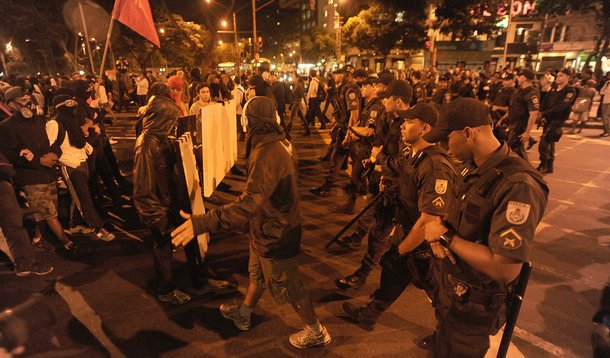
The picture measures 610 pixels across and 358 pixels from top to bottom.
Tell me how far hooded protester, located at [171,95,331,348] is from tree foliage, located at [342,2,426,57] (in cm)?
2953

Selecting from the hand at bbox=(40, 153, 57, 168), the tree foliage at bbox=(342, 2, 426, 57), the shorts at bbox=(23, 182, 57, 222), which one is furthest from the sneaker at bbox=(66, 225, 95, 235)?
the tree foliage at bbox=(342, 2, 426, 57)

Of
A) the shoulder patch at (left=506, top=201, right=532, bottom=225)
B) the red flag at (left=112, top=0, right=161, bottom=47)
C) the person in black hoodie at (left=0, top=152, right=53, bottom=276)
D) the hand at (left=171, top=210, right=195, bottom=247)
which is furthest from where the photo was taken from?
the red flag at (left=112, top=0, right=161, bottom=47)

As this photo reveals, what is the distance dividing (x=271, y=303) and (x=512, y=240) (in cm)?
261

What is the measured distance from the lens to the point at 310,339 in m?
3.05

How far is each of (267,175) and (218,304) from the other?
184 cm

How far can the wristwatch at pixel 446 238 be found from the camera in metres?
1.94

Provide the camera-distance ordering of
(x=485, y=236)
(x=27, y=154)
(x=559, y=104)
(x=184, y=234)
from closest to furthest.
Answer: (x=485, y=236) → (x=184, y=234) → (x=27, y=154) → (x=559, y=104)

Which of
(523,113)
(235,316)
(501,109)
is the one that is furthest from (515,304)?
(501,109)

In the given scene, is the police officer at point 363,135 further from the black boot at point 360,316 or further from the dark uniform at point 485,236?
the dark uniform at point 485,236

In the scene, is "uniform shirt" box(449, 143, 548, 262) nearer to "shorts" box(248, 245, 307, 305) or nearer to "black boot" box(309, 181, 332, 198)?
"shorts" box(248, 245, 307, 305)

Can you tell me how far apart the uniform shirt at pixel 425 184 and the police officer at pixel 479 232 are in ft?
1.42

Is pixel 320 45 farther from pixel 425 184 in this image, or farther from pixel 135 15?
pixel 425 184

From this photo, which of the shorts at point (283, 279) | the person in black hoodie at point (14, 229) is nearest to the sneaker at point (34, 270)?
the person in black hoodie at point (14, 229)

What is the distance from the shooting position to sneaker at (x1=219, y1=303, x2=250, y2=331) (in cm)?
329
